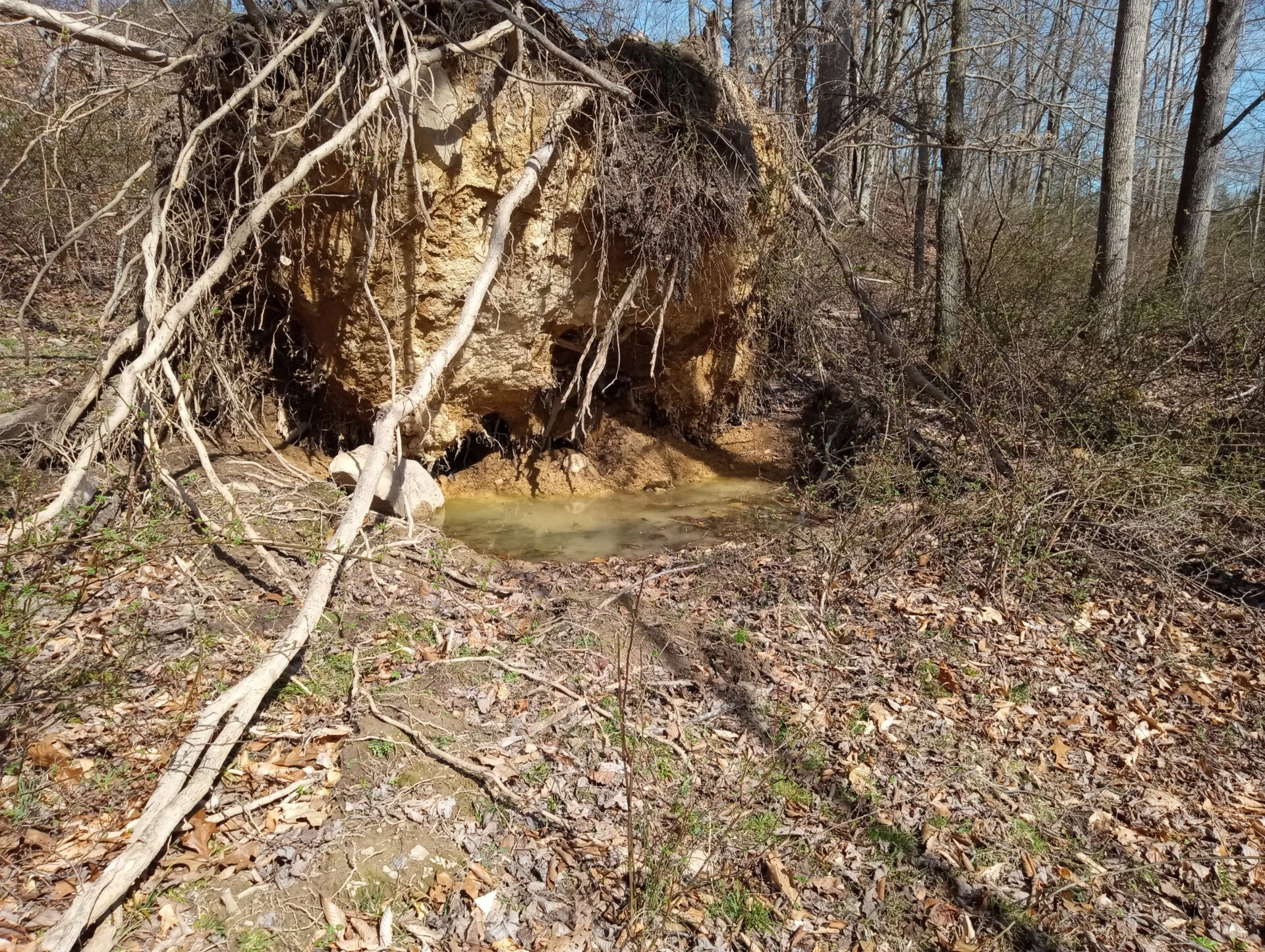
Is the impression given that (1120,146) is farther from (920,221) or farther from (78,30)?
(78,30)

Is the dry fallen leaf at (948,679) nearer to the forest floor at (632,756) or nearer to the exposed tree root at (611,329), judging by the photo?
the forest floor at (632,756)

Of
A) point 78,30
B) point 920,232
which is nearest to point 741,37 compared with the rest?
point 920,232

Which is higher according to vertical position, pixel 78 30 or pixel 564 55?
pixel 564 55

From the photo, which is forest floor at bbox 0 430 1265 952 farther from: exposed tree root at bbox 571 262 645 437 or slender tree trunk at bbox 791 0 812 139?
slender tree trunk at bbox 791 0 812 139

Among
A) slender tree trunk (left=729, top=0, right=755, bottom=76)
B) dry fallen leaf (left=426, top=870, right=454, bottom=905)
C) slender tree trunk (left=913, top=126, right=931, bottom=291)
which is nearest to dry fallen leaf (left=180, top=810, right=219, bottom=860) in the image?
dry fallen leaf (left=426, top=870, right=454, bottom=905)

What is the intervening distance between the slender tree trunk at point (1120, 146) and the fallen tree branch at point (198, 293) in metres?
6.23

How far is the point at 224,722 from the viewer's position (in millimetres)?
2941

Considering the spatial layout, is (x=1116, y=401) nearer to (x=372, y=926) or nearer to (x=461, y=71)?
(x=461, y=71)

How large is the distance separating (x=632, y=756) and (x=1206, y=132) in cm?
929

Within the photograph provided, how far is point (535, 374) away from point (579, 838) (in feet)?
16.3

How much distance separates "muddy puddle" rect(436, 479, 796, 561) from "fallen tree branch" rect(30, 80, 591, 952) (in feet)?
6.16

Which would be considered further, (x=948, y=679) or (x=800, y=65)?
(x=800, y=65)

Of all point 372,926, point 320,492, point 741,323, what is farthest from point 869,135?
point 372,926

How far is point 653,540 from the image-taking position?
20.7 feet
